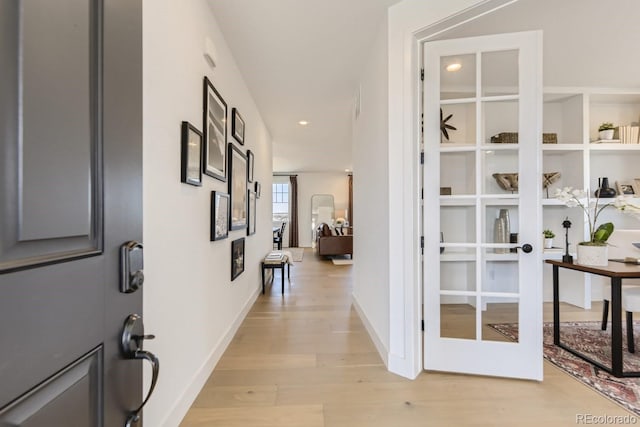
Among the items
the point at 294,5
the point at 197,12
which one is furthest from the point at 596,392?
the point at 197,12

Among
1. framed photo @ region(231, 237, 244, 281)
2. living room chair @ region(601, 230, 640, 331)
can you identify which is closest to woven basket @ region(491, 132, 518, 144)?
living room chair @ region(601, 230, 640, 331)

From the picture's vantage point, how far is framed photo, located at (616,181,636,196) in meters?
3.45

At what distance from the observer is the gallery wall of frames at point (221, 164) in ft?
5.51

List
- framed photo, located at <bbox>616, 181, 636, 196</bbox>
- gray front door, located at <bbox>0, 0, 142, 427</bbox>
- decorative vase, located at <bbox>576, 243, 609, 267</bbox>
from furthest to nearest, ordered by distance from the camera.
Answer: framed photo, located at <bbox>616, 181, 636, 196</bbox> → decorative vase, located at <bbox>576, 243, 609, 267</bbox> → gray front door, located at <bbox>0, 0, 142, 427</bbox>

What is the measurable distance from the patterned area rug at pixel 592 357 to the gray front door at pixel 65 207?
7.14ft

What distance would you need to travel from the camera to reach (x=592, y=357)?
7.18 ft

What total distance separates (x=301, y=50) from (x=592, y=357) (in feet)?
11.3

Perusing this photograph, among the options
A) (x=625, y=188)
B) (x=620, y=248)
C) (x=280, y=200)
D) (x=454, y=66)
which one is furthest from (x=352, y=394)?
(x=280, y=200)

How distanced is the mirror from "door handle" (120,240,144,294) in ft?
30.6

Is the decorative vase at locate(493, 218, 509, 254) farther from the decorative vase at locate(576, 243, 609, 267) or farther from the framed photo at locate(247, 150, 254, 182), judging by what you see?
the framed photo at locate(247, 150, 254, 182)

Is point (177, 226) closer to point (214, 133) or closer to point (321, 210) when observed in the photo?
point (214, 133)

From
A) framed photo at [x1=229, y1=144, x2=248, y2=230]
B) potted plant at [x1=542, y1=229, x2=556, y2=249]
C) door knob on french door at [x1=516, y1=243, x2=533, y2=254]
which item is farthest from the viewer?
potted plant at [x1=542, y1=229, x2=556, y2=249]

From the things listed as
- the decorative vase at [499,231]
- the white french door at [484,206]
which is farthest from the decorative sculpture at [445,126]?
the decorative vase at [499,231]

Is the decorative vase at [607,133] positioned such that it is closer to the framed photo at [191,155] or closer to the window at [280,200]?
the framed photo at [191,155]
